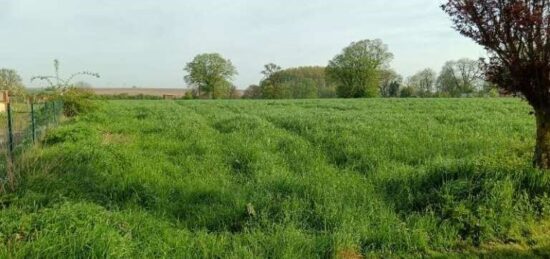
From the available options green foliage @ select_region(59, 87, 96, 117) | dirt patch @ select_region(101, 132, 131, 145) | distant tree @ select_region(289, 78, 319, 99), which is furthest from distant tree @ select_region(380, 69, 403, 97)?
dirt patch @ select_region(101, 132, 131, 145)

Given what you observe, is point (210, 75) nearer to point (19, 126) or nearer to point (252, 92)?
point (252, 92)

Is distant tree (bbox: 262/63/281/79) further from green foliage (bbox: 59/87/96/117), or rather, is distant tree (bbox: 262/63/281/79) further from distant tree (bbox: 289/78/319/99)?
green foliage (bbox: 59/87/96/117)

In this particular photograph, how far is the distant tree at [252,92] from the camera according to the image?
325 feet

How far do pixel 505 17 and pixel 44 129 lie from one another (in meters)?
13.1

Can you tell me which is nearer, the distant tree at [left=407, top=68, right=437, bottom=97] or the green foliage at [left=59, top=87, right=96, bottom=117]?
the green foliage at [left=59, top=87, right=96, bottom=117]

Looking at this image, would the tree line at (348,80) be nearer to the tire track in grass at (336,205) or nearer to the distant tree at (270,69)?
the distant tree at (270,69)

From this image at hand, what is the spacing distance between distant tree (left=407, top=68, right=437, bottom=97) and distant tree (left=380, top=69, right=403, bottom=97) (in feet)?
14.7

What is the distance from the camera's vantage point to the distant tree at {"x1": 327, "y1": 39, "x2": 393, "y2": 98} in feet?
283

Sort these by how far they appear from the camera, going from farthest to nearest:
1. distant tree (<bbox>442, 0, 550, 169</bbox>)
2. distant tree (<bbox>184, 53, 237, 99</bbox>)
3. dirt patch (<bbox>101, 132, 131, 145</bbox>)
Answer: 1. distant tree (<bbox>184, 53, 237, 99</bbox>)
2. dirt patch (<bbox>101, 132, 131, 145</bbox>)
3. distant tree (<bbox>442, 0, 550, 169</bbox>)

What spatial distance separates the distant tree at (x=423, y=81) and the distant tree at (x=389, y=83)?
4480mm

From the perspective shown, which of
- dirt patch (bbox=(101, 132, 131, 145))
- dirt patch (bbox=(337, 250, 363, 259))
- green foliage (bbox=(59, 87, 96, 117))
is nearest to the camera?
dirt patch (bbox=(337, 250, 363, 259))

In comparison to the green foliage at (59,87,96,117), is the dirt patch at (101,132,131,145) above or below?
below

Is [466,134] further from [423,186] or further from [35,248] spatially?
[35,248]

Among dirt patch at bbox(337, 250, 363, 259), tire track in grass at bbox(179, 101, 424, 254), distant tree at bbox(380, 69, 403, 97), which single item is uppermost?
distant tree at bbox(380, 69, 403, 97)
